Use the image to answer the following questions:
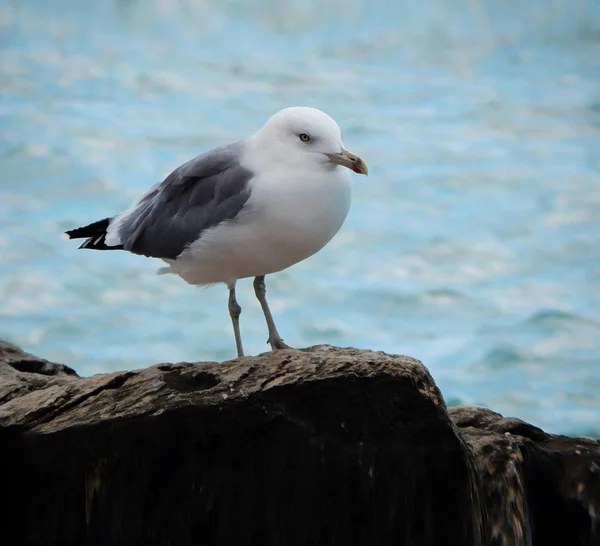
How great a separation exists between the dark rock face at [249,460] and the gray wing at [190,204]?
0.58 m

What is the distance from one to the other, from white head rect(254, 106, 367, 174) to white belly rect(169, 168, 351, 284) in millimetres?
58

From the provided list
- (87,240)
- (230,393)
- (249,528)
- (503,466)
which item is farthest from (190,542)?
(87,240)

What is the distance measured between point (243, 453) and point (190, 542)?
275 millimetres

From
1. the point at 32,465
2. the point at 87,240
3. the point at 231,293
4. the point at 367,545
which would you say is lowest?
the point at 367,545

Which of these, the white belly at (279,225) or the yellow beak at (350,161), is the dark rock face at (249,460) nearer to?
the white belly at (279,225)

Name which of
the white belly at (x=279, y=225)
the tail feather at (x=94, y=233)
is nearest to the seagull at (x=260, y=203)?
the white belly at (x=279, y=225)

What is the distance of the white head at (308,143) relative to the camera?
324 centimetres

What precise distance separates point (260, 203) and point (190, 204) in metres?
0.36

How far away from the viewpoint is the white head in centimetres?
324

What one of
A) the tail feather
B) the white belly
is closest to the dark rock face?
the white belly

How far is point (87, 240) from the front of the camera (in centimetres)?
399

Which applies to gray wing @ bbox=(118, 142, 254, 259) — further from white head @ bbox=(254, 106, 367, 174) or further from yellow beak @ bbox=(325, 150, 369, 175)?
yellow beak @ bbox=(325, 150, 369, 175)

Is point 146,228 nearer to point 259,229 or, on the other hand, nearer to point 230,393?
point 259,229

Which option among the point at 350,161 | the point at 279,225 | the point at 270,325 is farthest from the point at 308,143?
the point at 270,325
